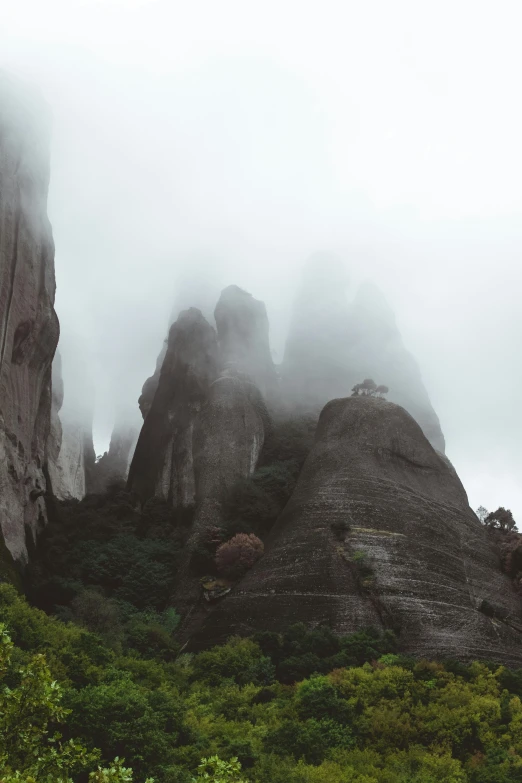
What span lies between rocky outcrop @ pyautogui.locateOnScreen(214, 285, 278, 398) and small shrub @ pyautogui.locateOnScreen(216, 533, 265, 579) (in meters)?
22.1

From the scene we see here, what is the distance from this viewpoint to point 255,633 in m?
28.2

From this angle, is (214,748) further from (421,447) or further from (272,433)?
(272,433)

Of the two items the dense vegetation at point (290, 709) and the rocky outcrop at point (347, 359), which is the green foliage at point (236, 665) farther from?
the rocky outcrop at point (347, 359)

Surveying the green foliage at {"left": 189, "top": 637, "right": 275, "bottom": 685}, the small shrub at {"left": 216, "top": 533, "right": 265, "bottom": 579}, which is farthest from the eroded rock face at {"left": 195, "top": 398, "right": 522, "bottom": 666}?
the green foliage at {"left": 189, "top": 637, "right": 275, "bottom": 685}

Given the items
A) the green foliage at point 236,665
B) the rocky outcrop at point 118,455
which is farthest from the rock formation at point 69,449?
the green foliage at point 236,665

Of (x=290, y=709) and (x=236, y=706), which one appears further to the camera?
(x=236, y=706)

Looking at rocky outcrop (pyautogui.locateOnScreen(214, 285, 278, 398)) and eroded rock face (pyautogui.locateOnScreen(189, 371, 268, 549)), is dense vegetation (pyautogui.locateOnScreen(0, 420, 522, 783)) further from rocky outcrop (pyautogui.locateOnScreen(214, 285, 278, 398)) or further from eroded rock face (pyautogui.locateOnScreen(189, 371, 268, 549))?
rocky outcrop (pyautogui.locateOnScreen(214, 285, 278, 398))

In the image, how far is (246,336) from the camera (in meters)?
62.7

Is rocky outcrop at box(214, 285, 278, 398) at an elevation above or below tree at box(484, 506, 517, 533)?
above

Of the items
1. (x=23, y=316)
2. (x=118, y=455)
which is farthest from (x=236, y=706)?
(x=118, y=455)

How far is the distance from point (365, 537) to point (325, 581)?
362 cm

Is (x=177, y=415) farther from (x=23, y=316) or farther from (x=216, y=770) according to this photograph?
(x=216, y=770)

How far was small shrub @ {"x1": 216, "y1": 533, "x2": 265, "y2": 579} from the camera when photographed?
3575cm

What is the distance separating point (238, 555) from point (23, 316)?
1779cm
